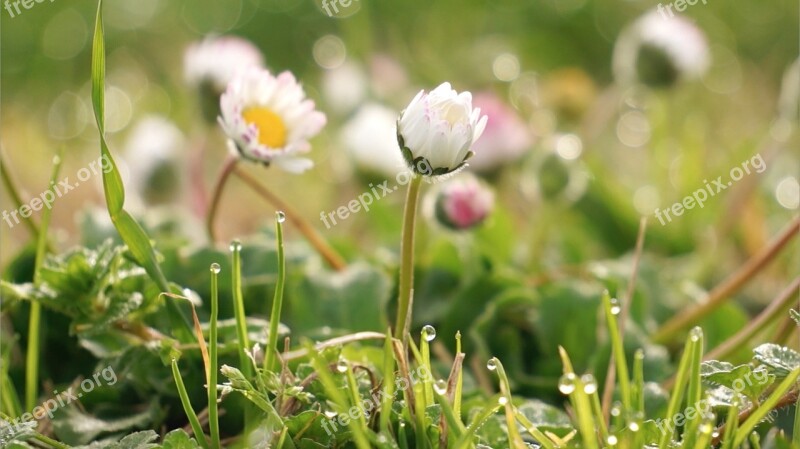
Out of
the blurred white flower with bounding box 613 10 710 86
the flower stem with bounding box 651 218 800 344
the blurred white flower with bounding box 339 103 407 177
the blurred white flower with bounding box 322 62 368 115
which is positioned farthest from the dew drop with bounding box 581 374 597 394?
the blurred white flower with bounding box 322 62 368 115

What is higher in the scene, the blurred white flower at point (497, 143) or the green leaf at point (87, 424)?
the blurred white flower at point (497, 143)

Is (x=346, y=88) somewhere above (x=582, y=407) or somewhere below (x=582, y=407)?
above

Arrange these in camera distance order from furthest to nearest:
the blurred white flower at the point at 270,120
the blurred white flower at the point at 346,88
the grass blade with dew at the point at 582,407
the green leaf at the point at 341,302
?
1. the blurred white flower at the point at 346,88
2. the green leaf at the point at 341,302
3. the blurred white flower at the point at 270,120
4. the grass blade with dew at the point at 582,407

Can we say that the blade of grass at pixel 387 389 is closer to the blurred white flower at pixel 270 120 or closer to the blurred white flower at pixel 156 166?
the blurred white flower at pixel 270 120

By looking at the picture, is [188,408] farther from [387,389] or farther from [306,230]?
[306,230]

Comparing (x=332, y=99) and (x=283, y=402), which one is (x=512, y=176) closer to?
(x=332, y=99)

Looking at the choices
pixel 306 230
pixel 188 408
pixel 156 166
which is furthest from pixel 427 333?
pixel 156 166

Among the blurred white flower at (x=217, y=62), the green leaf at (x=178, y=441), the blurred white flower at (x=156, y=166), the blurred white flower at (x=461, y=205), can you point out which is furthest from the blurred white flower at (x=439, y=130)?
the blurred white flower at (x=156, y=166)
